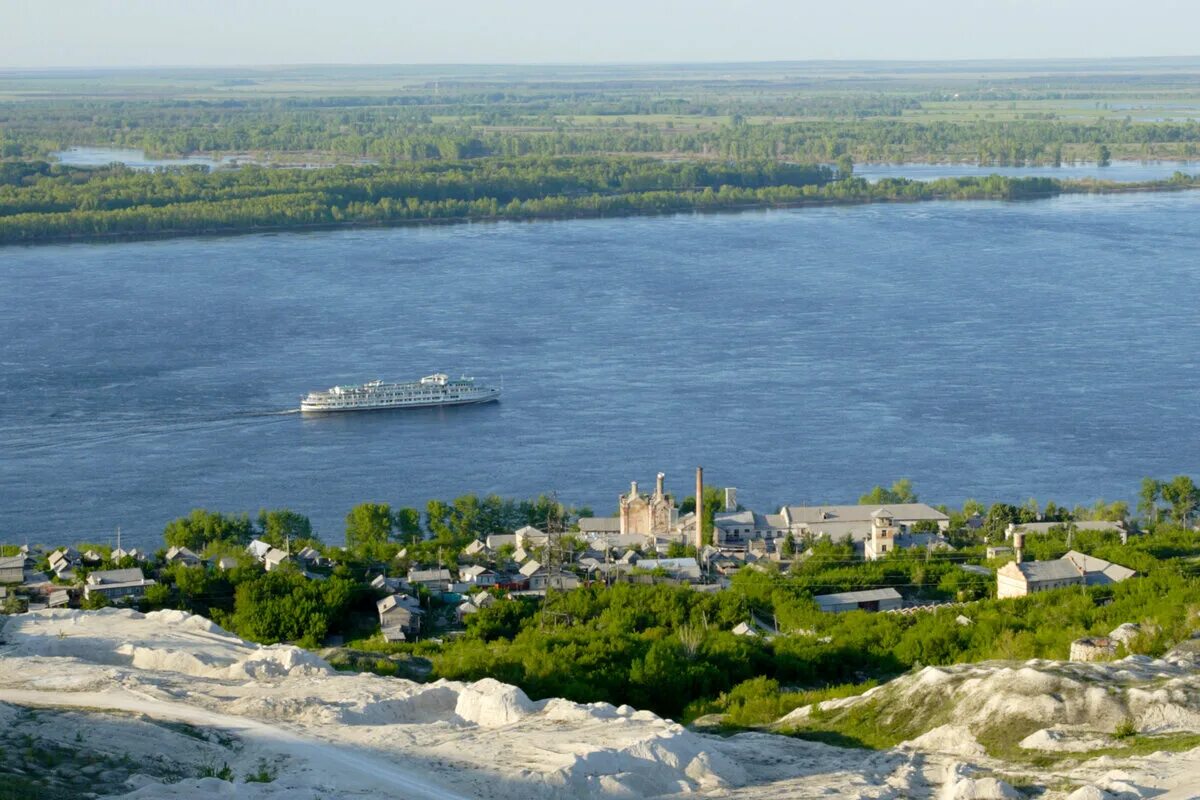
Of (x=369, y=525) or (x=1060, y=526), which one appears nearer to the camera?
(x=1060, y=526)

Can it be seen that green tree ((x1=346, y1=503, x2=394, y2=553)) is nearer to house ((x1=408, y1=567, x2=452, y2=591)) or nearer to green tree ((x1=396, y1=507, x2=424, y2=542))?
green tree ((x1=396, y1=507, x2=424, y2=542))

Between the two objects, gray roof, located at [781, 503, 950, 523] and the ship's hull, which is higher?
gray roof, located at [781, 503, 950, 523]

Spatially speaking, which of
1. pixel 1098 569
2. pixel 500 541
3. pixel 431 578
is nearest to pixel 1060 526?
pixel 1098 569

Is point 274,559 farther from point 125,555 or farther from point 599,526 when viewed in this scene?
point 599,526

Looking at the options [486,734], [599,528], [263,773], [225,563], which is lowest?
[599,528]

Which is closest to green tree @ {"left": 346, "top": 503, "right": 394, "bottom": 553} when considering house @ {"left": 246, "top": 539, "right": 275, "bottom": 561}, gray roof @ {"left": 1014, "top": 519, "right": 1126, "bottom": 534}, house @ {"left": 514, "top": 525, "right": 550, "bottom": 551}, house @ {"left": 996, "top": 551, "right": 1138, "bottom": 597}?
house @ {"left": 246, "top": 539, "right": 275, "bottom": 561}
